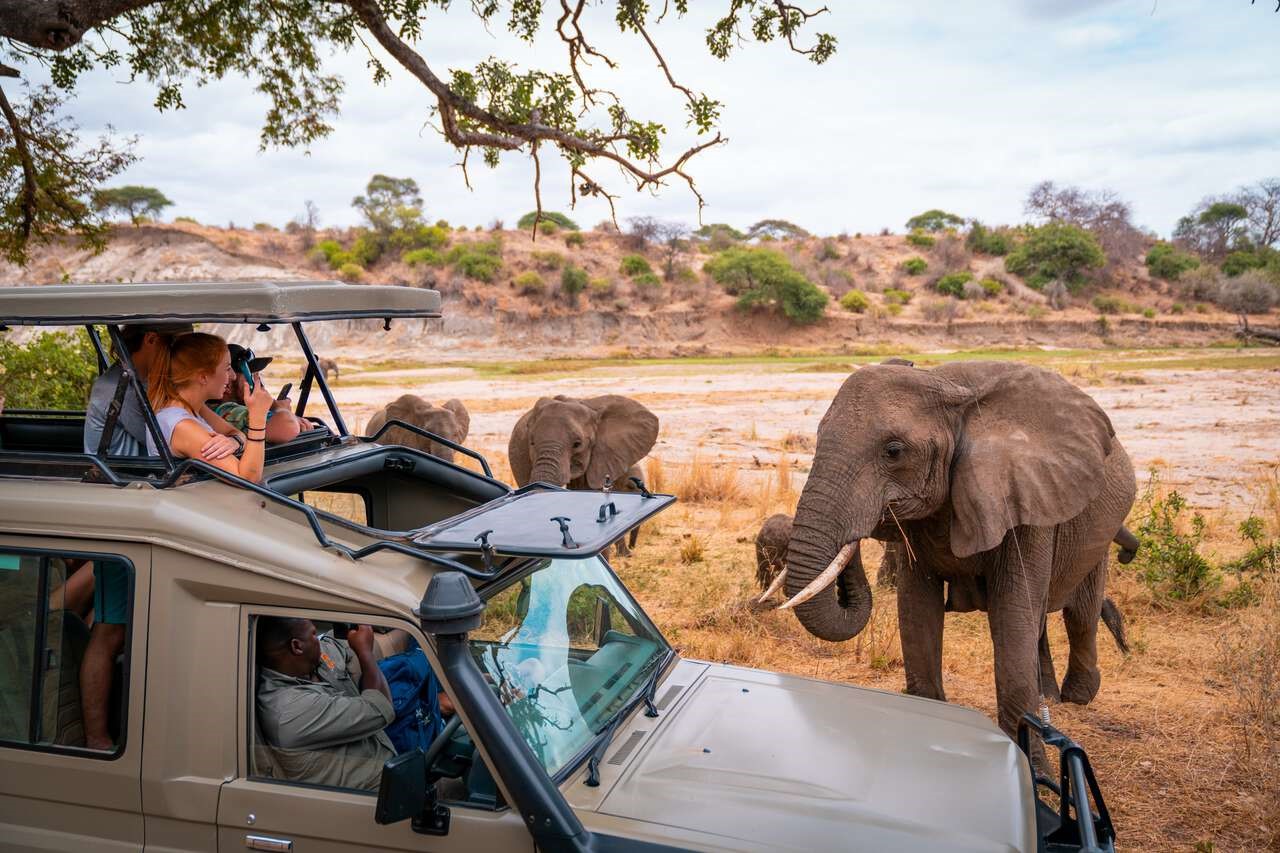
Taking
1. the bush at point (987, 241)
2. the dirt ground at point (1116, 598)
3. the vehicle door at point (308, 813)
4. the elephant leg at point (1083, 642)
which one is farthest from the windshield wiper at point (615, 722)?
the bush at point (987, 241)

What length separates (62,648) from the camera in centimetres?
295

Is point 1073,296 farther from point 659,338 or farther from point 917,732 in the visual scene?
point 917,732

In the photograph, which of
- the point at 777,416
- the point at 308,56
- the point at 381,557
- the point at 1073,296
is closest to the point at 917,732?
the point at 381,557

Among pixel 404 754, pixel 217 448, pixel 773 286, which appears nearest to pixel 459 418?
pixel 217 448

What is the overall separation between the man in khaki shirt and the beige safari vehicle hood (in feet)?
2.17

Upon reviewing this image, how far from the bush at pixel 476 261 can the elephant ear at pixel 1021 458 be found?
45340 mm

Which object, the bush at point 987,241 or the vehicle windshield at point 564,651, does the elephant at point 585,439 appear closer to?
the vehicle windshield at point 564,651

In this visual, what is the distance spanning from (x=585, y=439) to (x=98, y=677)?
8799mm

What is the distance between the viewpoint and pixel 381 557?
290 centimetres

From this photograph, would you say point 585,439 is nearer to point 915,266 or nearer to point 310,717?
point 310,717

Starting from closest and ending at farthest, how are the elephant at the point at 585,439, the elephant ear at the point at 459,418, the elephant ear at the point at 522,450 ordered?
the elephant at the point at 585,439, the elephant ear at the point at 522,450, the elephant ear at the point at 459,418

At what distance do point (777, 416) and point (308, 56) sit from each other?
1479 cm

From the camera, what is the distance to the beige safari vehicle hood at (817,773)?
102 inches

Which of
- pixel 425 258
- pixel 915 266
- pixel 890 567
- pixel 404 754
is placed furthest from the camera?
pixel 915 266
